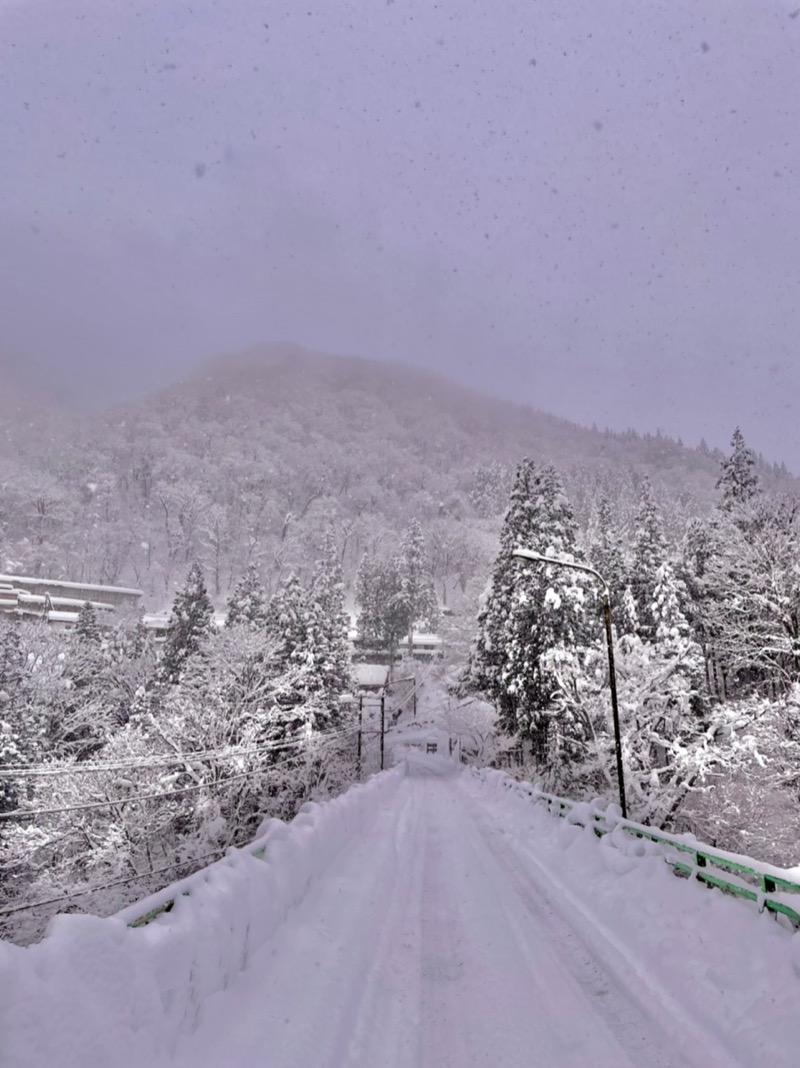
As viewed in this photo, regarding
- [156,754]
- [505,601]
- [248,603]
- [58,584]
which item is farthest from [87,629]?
[58,584]

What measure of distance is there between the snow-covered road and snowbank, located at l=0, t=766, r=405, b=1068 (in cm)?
21

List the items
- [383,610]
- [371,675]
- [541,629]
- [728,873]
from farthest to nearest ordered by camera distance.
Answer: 1. [383,610]
2. [371,675]
3. [541,629]
4. [728,873]

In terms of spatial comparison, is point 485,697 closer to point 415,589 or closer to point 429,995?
point 429,995

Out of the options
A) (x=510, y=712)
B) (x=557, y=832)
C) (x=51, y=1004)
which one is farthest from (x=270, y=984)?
(x=510, y=712)

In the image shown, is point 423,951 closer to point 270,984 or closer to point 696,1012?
point 270,984

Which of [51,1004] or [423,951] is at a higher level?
[51,1004]

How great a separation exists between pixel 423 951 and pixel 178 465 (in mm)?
146604

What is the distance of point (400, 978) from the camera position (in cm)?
519

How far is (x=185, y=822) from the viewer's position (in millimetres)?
24141

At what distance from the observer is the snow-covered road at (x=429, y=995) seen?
151 inches

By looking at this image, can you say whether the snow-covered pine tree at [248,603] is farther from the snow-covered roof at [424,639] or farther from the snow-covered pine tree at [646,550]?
the snow-covered roof at [424,639]

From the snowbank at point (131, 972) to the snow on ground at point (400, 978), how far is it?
10 mm

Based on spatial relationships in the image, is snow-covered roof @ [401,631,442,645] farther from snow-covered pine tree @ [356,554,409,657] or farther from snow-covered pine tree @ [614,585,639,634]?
snow-covered pine tree @ [614,585,639,634]

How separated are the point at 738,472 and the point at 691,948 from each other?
34.8m
